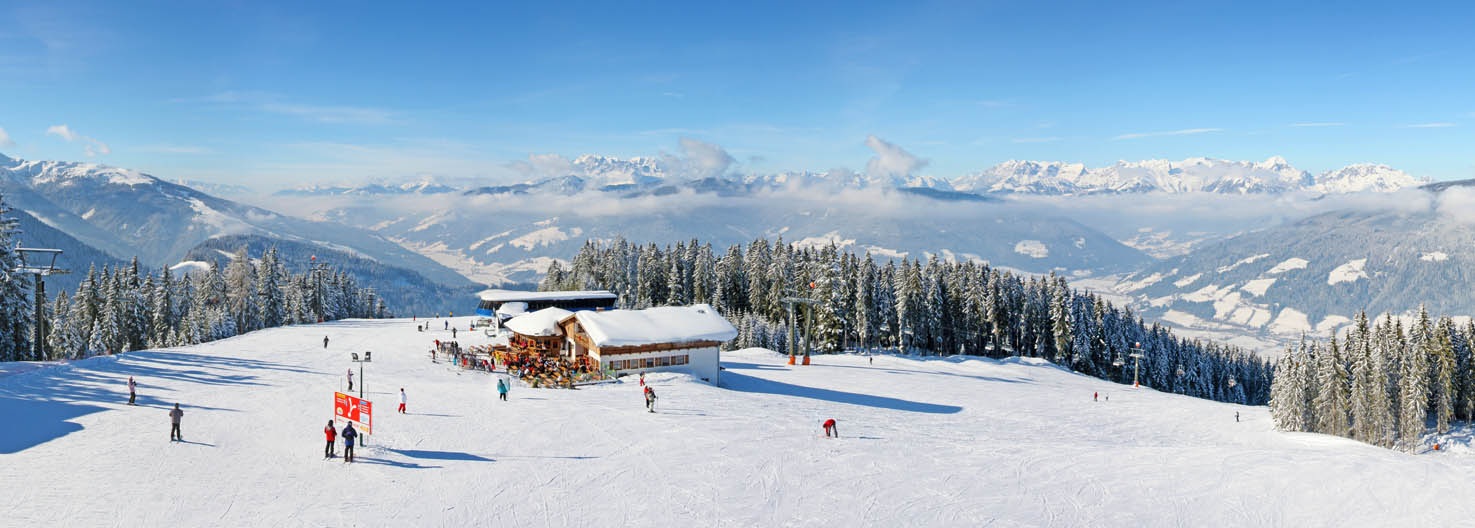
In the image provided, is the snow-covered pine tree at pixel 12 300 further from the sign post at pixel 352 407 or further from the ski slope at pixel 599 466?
the sign post at pixel 352 407

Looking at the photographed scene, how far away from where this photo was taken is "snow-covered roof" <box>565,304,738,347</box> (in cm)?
4900

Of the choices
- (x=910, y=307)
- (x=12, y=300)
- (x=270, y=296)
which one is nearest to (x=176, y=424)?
(x=12, y=300)

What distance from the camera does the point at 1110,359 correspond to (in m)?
97.8

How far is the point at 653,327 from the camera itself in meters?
51.9

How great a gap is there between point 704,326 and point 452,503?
3261cm

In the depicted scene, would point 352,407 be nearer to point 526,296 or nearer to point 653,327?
point 653,327

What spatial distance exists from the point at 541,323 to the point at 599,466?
31.3m

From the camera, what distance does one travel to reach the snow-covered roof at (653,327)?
4900 centimetres

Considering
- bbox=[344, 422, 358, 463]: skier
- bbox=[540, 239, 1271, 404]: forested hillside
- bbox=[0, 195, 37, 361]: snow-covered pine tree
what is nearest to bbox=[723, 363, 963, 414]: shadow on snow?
bbox=[344, 422, 358, 463]: skier

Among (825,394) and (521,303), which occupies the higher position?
(521,303)

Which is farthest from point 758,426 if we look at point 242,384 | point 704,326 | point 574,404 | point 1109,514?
point 242,384

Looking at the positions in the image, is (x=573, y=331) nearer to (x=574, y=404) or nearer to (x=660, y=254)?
(x=574, y=404)

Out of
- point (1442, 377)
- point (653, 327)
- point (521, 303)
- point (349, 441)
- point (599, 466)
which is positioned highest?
point (521, 303)

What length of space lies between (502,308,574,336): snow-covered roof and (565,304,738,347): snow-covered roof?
11.6 ft
